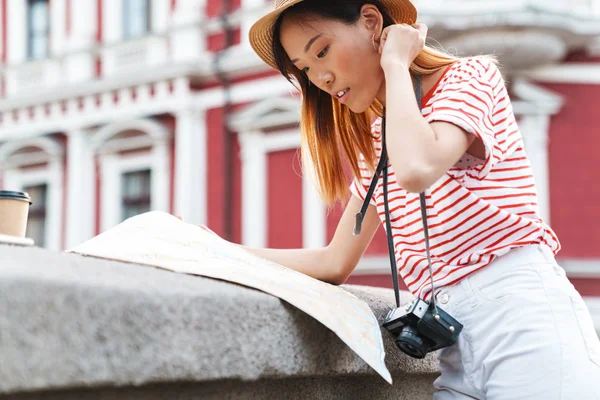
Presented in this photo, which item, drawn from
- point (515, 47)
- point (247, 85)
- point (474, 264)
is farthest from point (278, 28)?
point (247, 85)

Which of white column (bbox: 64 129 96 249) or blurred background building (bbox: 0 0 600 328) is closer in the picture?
blurred background building (bbox: 0 0 600 328)

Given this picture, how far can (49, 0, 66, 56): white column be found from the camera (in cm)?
1427

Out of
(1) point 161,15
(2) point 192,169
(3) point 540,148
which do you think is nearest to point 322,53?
(3) point 540,148

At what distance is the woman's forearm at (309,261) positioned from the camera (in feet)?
6.66

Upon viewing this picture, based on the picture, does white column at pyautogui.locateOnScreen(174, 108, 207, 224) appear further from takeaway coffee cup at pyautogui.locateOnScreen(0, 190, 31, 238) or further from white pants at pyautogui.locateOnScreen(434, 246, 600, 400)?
white pants at pyautogui.locateOnScreen(434, 246, 600, 400)

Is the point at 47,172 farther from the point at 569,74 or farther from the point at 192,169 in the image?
the point at 569,74

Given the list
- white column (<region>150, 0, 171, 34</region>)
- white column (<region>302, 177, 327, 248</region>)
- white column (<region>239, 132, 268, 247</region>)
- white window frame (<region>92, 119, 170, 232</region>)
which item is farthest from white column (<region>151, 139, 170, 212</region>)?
white column (<region>302, 177, 327, 248</region>)

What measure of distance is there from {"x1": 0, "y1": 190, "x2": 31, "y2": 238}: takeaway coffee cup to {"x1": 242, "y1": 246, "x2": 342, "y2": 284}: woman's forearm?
0.54m

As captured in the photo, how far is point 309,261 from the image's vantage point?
2.04 m

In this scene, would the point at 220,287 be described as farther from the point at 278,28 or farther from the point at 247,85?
the point at 247,85

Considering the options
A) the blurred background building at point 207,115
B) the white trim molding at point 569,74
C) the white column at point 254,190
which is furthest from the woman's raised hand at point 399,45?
the white column at point 254,190

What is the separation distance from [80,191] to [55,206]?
1.98 feet

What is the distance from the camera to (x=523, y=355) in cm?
151

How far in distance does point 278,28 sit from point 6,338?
41.8 inches
